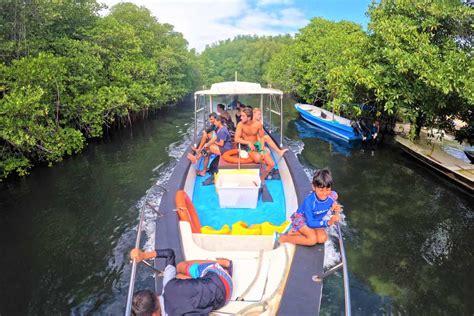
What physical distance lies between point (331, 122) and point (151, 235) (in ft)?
39.2

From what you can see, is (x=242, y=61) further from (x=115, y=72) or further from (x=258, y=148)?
(x=258, y=148)

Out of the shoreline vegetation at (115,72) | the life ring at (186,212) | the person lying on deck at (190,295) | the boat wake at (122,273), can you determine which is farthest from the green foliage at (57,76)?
the person lying on deck at (190,295)

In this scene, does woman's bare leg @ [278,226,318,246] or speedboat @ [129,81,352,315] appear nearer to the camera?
speedboat @ [129,81,352,315]

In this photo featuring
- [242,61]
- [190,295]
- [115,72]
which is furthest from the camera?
[242,61]

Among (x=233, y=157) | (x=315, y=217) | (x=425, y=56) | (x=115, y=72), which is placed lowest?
(x=315, y=217)

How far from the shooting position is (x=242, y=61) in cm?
5553

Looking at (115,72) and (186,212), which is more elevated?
(115,72)

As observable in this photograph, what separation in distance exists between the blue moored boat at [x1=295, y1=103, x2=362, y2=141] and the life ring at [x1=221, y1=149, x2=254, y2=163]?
1002cm

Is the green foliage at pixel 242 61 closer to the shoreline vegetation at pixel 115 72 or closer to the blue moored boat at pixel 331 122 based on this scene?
the blue moored boat at pixel 331 122

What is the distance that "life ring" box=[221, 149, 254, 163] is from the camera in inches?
260

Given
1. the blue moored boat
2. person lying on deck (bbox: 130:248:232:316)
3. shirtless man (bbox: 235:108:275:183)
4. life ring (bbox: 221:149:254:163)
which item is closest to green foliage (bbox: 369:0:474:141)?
shirtless man (bbox: 235:108:275:183)

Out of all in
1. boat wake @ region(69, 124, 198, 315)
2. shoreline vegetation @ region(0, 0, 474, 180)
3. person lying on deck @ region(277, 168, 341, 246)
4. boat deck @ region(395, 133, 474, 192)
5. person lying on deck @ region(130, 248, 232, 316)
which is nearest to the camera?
person lying on deck @ region(130, 248, 232, 316)

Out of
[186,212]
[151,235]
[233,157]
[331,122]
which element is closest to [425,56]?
[233,157]

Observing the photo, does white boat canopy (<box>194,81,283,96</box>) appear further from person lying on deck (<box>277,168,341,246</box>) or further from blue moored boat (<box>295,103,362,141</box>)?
blue moored boat (<box>295,103,362,141</box>)
